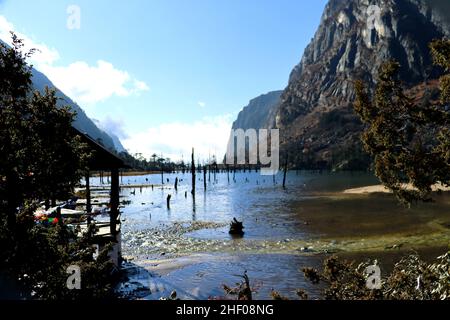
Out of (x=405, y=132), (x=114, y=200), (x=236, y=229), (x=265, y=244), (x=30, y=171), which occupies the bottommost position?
(x=265, y=244)

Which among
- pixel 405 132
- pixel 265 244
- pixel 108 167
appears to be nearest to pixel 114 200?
pixel 108 167

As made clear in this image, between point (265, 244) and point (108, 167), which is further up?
point (108, 167)

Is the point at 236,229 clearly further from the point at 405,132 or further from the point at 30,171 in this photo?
the point at 30,171

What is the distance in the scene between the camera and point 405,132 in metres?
13.5

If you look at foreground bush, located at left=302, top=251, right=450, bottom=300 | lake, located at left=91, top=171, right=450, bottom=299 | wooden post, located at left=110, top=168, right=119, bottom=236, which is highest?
wooden post, located at left=110, top=168, right=119, bottom=236

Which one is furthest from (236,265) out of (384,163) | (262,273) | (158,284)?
(384,163)

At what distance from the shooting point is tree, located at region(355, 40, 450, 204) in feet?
40.7

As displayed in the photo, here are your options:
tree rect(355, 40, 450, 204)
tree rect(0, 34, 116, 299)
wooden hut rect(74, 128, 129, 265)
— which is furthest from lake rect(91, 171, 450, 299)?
tree rect(0, 34, 116, 299)

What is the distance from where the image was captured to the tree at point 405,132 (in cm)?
1239

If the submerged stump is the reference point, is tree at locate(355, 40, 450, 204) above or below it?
above

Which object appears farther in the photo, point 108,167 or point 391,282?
point 108,167

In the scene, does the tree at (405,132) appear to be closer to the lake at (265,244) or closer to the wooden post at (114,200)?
the lake at (265,244)

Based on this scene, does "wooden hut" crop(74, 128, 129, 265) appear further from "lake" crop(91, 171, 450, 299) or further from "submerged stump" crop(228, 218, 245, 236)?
"submerged stump" crop(228, 218, 245, 236)

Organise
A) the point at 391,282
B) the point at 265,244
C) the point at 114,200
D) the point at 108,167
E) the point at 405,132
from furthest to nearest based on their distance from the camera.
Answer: the point at 265,244
the point at 114,200
the point at 108,167
the point at 405,132
the point at 391,282
